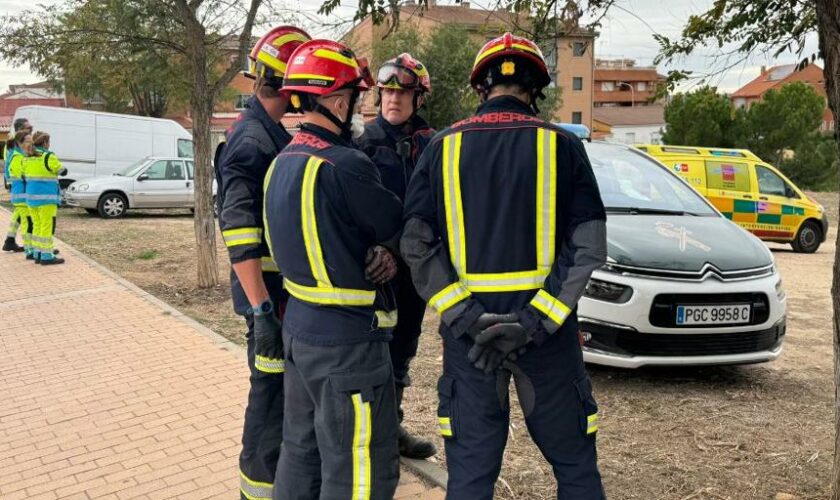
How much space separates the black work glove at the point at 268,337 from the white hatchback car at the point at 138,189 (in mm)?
15896

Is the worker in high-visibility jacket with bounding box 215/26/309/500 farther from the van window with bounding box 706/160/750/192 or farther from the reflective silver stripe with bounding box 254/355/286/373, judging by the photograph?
the van window with bounding box 706/160/750/192

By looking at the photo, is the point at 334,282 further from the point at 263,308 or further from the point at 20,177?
the point at 20,177

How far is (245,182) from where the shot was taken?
3117 millimetres

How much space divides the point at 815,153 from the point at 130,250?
942 inches

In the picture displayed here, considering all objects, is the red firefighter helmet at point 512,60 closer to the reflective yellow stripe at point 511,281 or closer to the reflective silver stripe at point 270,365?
the reflective yellow stripe at point 511,281

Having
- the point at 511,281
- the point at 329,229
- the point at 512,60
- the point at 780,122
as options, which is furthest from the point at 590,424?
the point at 780,122

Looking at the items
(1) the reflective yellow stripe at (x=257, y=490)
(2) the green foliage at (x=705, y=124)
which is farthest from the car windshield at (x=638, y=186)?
(2) the green foliage at (x=705, y=124)

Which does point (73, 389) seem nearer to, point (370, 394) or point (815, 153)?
point (370, 394)

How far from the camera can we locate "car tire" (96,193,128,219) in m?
17.5

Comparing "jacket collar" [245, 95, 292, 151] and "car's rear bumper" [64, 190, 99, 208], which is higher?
"jacket collar" [245, 95, 292, 151]

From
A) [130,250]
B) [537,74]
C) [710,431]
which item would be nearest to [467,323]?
[537,74]

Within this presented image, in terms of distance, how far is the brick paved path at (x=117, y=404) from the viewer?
391 cm

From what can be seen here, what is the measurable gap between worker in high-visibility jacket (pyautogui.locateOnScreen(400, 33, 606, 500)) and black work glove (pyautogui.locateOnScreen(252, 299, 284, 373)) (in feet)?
2.47

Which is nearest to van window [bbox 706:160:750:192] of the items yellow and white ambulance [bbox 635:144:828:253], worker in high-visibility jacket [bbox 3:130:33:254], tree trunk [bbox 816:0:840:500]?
yellow and white ambulance [bbox 635:144:828:253]
